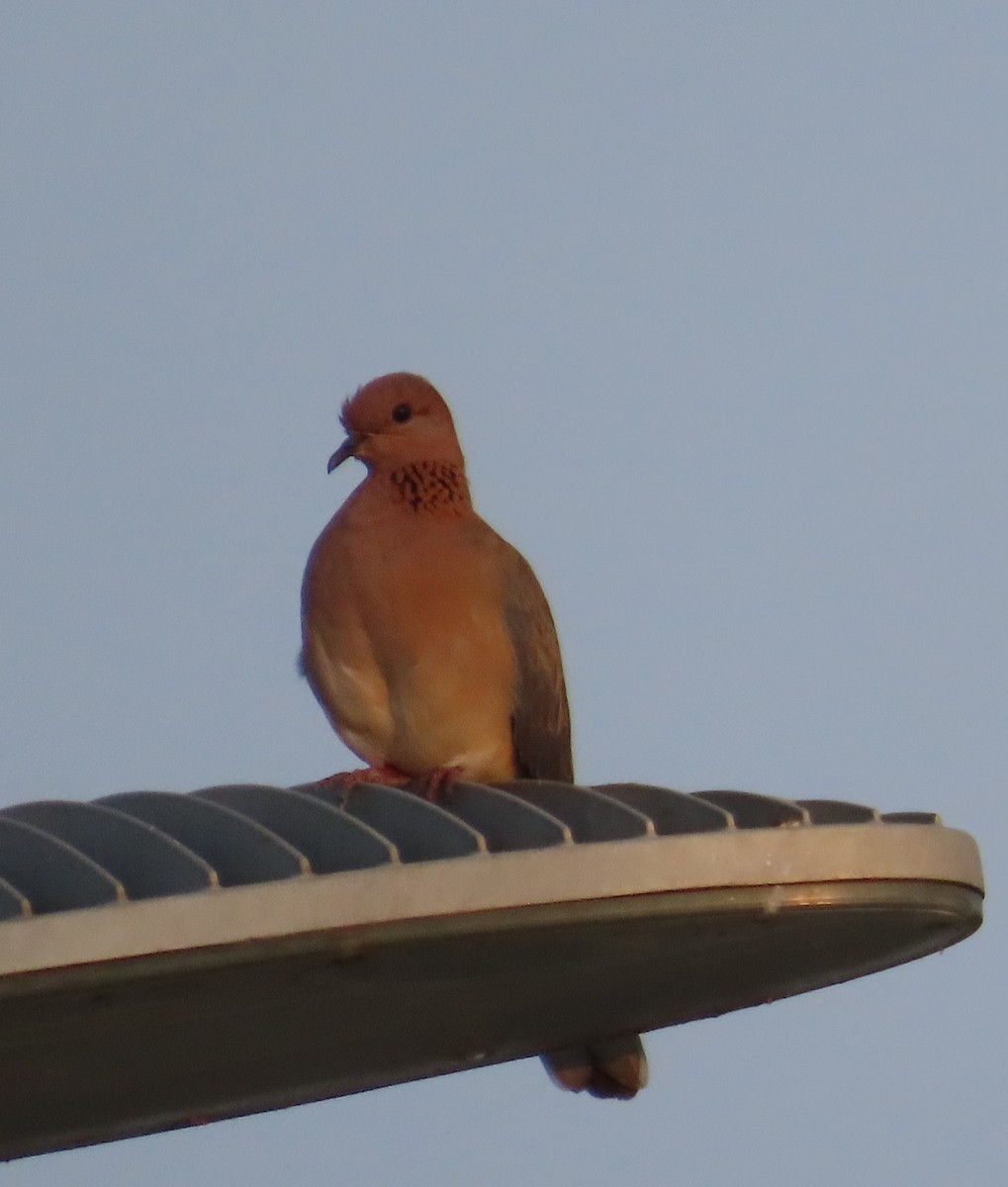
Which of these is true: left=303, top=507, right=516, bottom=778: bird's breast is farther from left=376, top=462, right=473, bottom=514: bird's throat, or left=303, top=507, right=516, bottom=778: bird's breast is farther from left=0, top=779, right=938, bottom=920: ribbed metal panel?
left=0, top=779, right=938, bottom=920: ribbed metal panel

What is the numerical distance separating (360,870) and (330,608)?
9.25 ft

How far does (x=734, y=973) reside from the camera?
427 centimetres

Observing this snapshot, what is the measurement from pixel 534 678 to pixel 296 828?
2.78 metres

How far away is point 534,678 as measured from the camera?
650 centimetres

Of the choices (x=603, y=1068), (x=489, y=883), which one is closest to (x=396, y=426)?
(x=603, y=1068)

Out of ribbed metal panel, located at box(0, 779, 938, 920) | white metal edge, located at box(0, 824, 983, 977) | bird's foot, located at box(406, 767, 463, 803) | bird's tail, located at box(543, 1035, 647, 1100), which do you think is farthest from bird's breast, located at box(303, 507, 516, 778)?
white metal edge, located at box(0, 824, 983, 977)

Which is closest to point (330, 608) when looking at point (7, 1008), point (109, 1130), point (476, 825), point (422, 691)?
point (422, 691)

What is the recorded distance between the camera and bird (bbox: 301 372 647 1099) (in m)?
6.21

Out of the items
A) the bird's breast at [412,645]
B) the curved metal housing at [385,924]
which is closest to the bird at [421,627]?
the bird's breast at [412,645]

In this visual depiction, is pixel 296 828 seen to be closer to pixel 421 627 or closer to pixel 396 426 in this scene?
pixel 421 627

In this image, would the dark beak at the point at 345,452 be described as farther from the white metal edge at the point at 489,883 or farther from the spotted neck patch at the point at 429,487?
the white metal edge at the point at 489,883

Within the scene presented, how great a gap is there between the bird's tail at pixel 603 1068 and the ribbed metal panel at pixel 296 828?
55.8 inches

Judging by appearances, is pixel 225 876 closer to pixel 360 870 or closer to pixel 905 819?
pixel 360 870

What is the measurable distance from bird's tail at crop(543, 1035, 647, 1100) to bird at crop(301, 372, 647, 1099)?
2.66 feet
